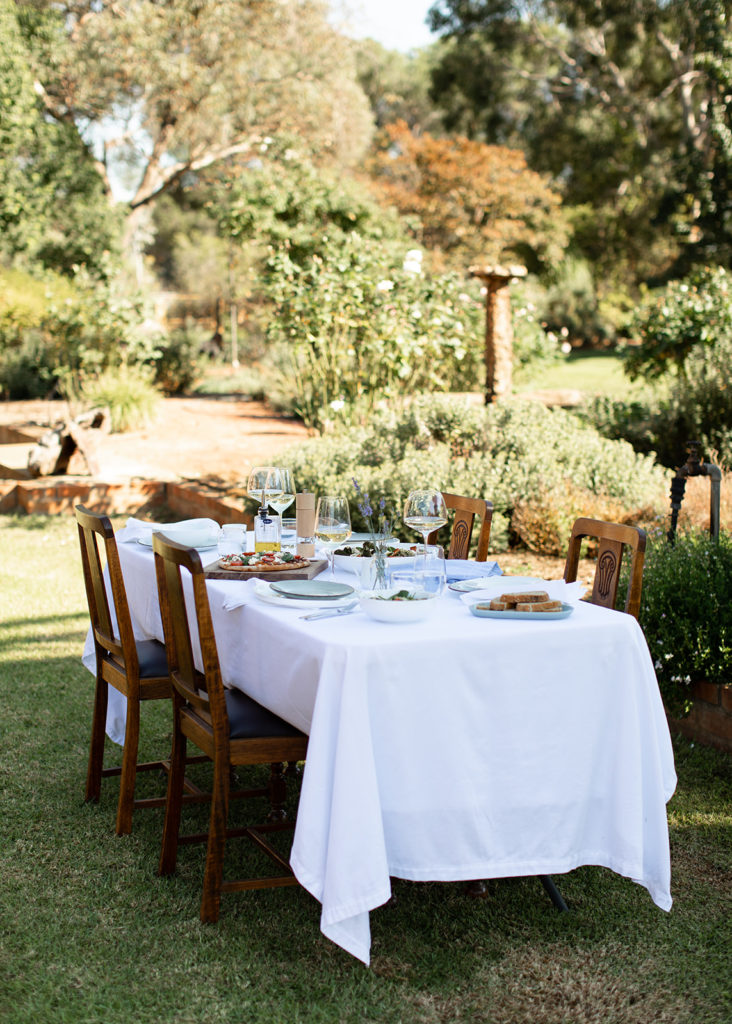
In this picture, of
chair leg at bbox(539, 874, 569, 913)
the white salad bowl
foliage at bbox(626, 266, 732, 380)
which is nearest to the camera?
the white salad bowl

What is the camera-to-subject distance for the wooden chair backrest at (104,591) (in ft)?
9.88

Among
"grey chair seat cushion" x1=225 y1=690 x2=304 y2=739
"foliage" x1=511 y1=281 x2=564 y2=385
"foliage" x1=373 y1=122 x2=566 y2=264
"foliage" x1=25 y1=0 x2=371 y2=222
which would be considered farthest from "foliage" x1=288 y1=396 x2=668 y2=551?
"foliage" x1=373 y1=122 x2=566 y2=264

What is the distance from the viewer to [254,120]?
1892cm

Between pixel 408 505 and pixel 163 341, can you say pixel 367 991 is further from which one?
pixel 163 341

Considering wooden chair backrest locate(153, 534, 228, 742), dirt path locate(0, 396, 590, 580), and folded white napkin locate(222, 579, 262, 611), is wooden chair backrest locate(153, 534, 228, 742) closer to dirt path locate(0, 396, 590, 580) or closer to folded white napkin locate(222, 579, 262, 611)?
folded white napkin locate(222, 579, 262, 611)

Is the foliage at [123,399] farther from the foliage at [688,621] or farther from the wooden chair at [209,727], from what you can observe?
the wooden chair at [209,727]

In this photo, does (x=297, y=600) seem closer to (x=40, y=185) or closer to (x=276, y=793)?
(x=276, y=793)

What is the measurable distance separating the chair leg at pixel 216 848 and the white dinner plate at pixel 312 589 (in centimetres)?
48

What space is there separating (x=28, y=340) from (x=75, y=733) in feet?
43.0

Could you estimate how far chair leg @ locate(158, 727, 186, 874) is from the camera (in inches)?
112

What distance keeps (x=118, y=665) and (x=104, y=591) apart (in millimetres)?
264

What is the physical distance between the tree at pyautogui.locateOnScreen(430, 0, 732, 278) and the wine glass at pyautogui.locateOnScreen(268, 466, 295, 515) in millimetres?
19911

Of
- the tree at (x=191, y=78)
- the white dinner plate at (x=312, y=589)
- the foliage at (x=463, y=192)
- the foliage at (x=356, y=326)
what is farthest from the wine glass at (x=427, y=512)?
the foliage at (x=463, y=192)

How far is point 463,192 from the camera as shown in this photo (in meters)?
22.5
